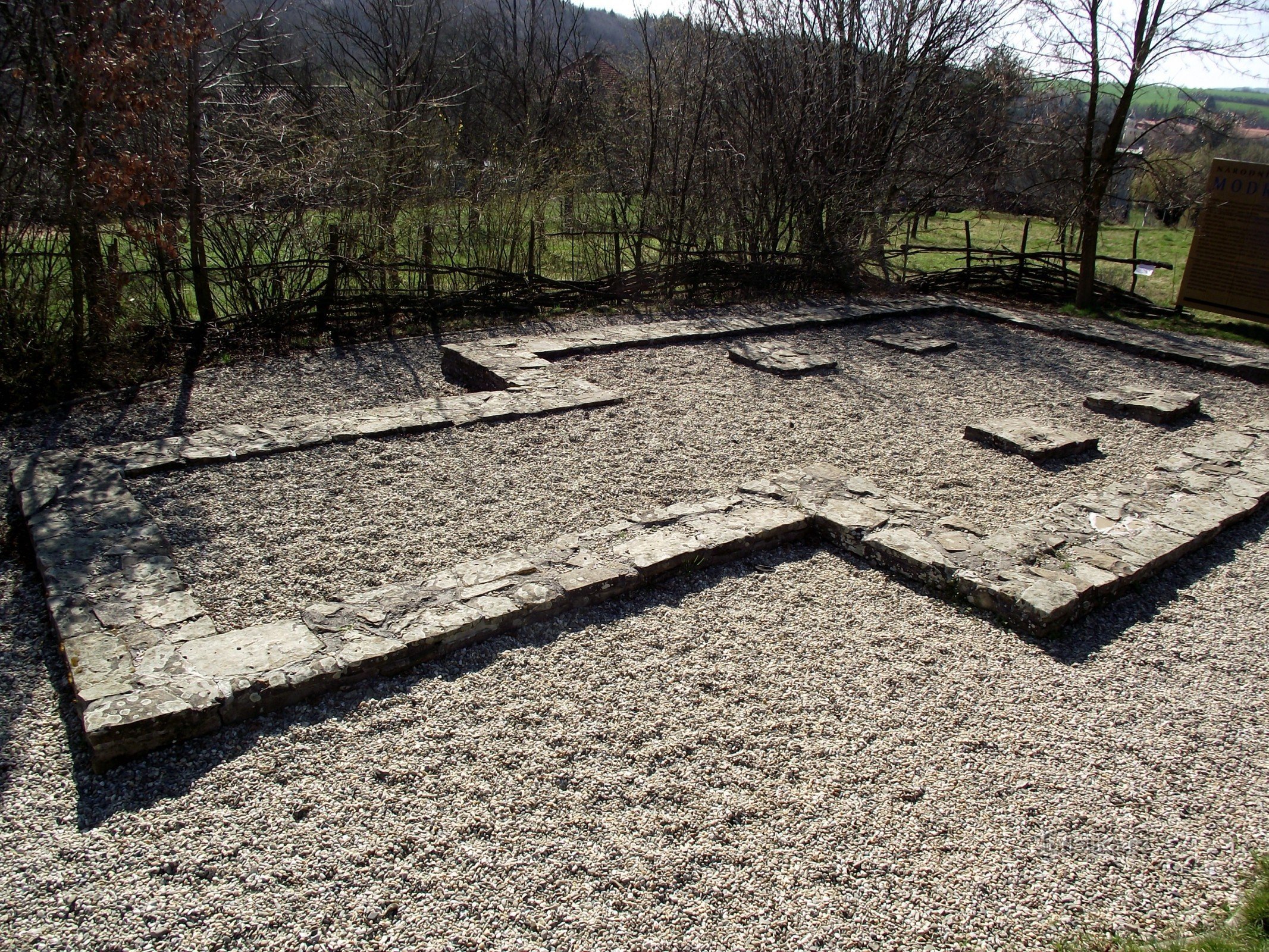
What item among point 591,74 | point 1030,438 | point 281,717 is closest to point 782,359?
point 1030,438

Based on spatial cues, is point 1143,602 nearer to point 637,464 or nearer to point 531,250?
point 637,464

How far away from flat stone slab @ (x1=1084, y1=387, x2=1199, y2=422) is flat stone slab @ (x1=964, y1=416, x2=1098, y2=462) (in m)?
1.09

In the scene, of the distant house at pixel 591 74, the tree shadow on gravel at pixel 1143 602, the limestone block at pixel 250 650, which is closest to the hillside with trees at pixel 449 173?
the distant house at pixel 591 74

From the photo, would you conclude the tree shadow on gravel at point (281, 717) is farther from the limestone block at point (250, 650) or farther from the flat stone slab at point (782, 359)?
the flat stone slab at point (782, 359)

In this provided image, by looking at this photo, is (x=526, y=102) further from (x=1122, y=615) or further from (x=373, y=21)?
(x=1122, y=615)

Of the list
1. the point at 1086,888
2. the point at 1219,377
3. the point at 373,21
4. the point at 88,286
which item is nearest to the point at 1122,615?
the point at 1086,888

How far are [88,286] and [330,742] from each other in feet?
18.6

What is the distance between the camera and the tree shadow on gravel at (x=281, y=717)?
9.39 feet

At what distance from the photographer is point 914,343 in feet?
30.7

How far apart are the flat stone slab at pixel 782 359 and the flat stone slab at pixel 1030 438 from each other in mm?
1951

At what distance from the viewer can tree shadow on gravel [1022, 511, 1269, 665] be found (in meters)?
3.95

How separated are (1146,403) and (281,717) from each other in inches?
295

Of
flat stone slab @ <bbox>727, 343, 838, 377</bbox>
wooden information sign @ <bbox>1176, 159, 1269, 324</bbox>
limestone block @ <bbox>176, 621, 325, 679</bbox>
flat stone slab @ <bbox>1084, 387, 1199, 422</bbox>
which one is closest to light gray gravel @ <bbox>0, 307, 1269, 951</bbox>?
limestone block @ <bbox>176, 621, 325, 679</bbox>

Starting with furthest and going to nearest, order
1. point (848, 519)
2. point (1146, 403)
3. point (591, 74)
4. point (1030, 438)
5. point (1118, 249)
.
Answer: point (591, 74) → point (1118, 249) → point (1146, 403) → point (1030, 438) → point (848, 519)
